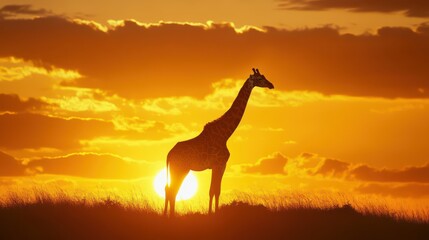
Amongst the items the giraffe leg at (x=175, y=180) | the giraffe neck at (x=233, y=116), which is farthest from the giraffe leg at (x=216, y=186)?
the giraffe neck at (x=233, y=116)

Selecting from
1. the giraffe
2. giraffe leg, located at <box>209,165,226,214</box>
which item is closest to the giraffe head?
the giraffe

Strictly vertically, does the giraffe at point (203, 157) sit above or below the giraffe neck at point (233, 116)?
below

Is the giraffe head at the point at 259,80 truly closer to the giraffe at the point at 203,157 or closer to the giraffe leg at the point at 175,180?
the giraffe at the point at 203,157

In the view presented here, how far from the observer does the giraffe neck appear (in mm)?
35312

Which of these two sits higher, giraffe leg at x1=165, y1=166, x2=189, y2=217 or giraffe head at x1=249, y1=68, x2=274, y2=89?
giraffe head at x1=249, y1=68, x2=274, y2=89

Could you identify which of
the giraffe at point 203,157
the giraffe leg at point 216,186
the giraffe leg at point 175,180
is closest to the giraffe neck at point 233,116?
the giraffe at point 203,157

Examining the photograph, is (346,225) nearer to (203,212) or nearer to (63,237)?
(203,212)

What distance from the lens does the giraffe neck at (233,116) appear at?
3531 centimetres

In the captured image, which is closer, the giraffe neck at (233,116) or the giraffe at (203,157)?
the giraffe at (203,157)

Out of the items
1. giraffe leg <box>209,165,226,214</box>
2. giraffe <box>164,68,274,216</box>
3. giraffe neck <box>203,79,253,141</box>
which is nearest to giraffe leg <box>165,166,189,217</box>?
giraffe <box>164,68,274,216</box>

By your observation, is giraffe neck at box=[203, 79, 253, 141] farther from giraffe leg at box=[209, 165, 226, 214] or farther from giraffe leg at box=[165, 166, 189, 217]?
giraffe leg at box=[165, 166, 189, 217]

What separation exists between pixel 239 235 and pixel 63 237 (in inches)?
220

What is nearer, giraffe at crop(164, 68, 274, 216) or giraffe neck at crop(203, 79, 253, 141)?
giraffe at crop(164, 68, 274, 216)

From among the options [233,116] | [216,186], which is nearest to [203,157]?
[216,186]
